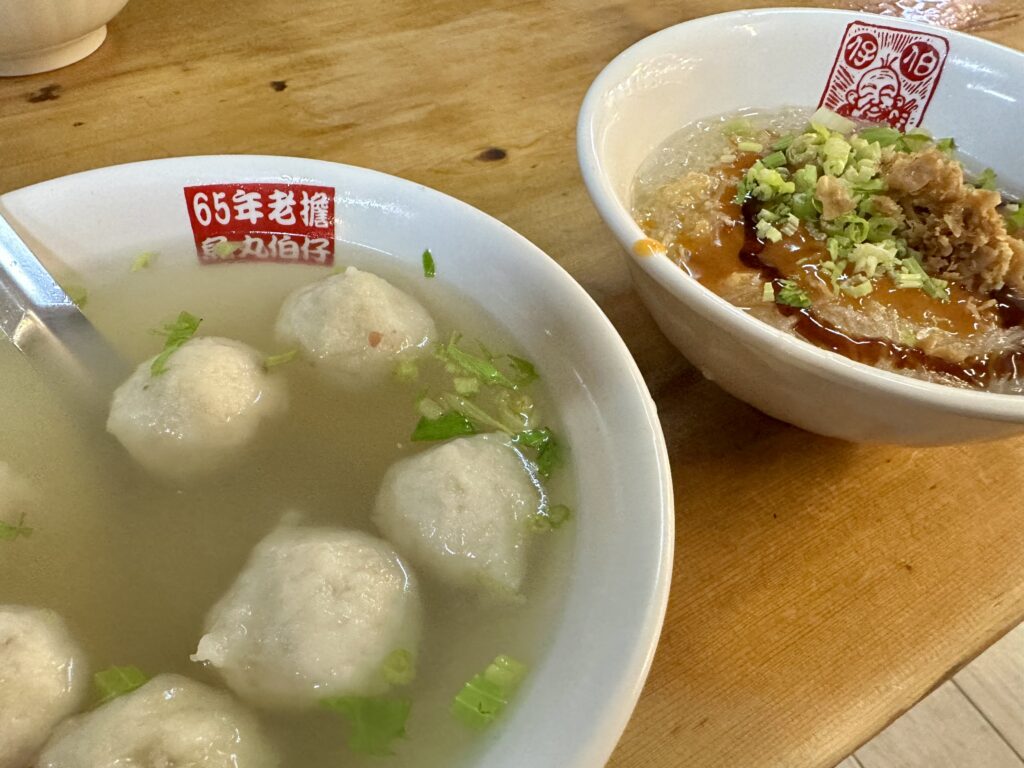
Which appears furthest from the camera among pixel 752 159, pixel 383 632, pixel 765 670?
pixel 752 159

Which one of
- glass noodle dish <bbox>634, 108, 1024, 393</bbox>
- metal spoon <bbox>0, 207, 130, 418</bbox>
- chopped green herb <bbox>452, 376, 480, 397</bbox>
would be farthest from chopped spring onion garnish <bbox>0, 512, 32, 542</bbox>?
glass noodle dish <bbox>634, 108, 1024, 393</bbox>

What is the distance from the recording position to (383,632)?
848mm

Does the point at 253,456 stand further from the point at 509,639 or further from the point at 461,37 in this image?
the point at 461,37

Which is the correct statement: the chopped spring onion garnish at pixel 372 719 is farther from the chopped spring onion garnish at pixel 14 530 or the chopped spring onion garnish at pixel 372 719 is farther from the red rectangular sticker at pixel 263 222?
the red rectangular sticker at pixel 263 222

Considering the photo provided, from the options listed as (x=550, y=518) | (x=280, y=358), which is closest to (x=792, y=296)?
(x=550, y=518)

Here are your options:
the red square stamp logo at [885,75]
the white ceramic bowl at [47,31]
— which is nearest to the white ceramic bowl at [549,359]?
the white ceramic bowl at [47,31]

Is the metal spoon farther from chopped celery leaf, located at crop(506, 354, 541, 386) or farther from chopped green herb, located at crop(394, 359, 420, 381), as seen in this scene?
chopped celery leaf, located at crop(506, 354, 541, 386)

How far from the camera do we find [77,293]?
1.17m

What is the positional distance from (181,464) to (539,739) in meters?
0.59

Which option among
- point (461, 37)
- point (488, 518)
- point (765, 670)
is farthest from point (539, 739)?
point (461, 37)

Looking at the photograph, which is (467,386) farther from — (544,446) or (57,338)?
(57,338)

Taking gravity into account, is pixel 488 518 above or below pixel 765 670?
above

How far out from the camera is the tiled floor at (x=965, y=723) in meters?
1.49

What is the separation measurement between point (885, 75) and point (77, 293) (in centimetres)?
152
